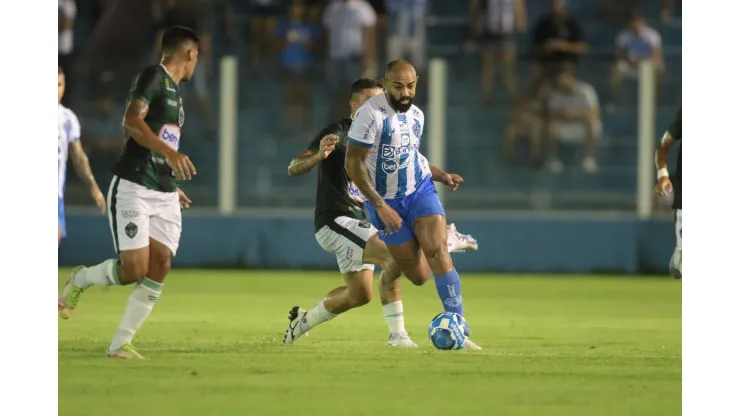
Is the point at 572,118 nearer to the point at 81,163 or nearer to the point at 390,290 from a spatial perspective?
the point at 81,163

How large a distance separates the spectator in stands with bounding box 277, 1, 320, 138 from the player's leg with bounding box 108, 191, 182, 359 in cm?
864

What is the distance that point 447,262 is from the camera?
9750 mm

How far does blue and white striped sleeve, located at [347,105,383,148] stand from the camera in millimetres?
9664

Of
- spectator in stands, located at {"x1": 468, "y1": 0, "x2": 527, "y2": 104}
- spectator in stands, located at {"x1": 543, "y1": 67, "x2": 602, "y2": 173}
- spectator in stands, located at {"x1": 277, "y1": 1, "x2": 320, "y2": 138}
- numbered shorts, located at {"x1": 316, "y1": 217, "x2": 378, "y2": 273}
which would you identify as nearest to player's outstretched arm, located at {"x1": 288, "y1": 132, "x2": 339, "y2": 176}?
numbered shorts, located at {"x1": 316, "y1": 217, "x2": 378, "y2": 273}

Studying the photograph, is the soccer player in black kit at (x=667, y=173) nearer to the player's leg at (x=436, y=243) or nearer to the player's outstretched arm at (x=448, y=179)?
the player's outstretched arm at (x=448, y=179)

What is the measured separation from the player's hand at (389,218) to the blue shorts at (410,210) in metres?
0.30

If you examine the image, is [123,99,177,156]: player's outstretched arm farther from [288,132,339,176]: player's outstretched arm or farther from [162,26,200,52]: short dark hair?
[288,132,339,176]: player's outstretched arm

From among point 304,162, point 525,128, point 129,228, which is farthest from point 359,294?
point 525,128

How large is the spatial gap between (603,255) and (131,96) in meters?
9.63

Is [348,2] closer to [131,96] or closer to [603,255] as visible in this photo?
[603,255]

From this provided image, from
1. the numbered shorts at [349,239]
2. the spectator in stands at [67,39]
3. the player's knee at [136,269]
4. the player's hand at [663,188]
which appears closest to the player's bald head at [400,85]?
the numbered shorts at [349,239]

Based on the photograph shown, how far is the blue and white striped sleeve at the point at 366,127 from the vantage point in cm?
966

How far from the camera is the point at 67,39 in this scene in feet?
59.3

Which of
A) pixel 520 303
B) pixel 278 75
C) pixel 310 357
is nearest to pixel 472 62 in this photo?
pixel 278 75
